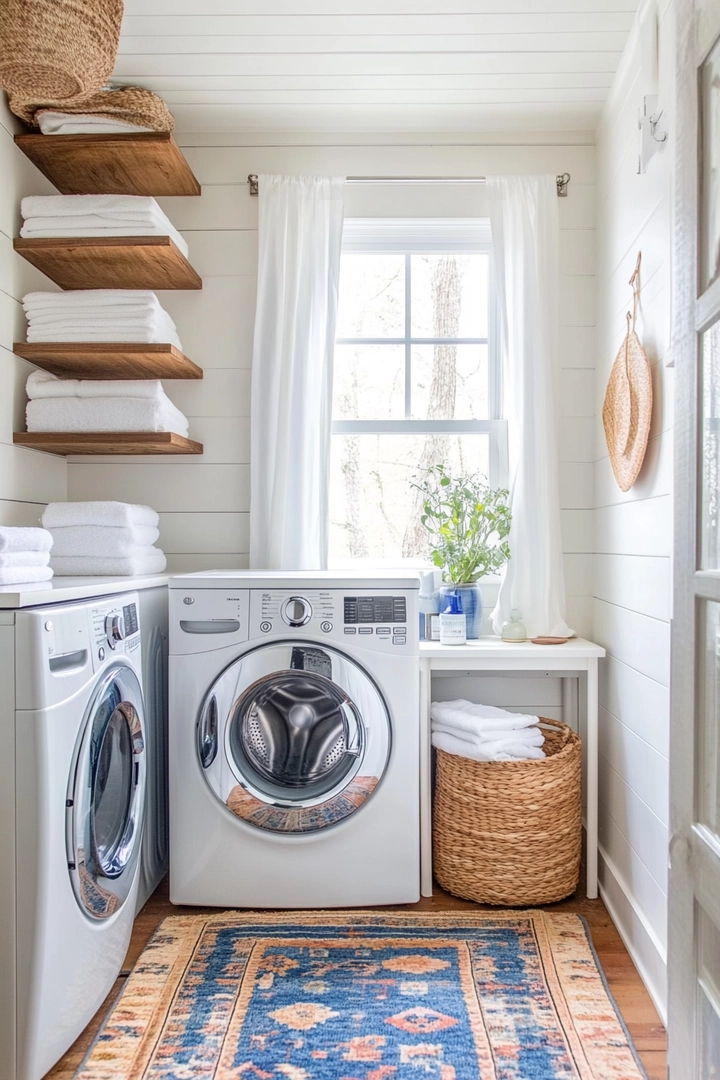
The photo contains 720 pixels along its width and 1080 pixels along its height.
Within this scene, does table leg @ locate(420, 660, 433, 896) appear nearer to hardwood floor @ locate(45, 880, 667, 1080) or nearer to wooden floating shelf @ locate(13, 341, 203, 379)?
hardwood floor @ locate(45, 880, 667, 1080)

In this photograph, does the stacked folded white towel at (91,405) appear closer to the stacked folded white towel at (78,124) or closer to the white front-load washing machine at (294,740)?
the white front-load washing machine at (294,740)

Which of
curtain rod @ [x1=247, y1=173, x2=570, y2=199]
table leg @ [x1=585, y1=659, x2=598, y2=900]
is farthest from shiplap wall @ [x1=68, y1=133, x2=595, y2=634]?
table leg @ [x1=585, y1=659, x2=598, y2=900]

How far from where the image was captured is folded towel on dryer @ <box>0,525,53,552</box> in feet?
5.07

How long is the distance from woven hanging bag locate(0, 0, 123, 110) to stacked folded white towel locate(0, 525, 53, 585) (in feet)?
3.05

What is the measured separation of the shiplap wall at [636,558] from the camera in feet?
5.66

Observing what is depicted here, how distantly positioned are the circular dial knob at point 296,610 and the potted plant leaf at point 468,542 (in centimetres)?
54

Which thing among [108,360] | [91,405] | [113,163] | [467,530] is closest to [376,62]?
[113,163]

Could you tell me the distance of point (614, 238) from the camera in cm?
226

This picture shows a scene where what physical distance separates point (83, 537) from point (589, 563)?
1600mm

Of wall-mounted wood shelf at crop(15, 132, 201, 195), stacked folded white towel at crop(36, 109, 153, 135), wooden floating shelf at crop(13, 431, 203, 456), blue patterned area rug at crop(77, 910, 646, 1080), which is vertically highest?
stacked folded white towel at crop(36, 109, 153, 135)

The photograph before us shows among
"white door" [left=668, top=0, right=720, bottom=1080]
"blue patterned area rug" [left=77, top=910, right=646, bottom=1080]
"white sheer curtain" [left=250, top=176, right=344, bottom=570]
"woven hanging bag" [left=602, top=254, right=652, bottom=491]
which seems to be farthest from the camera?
"white sheer curtain" [left=250, top=176, right=344, bottom=570]

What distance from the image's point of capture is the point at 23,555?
5.32ft

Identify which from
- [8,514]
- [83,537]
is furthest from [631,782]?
[8,514]

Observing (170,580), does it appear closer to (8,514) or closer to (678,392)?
(8,514)
